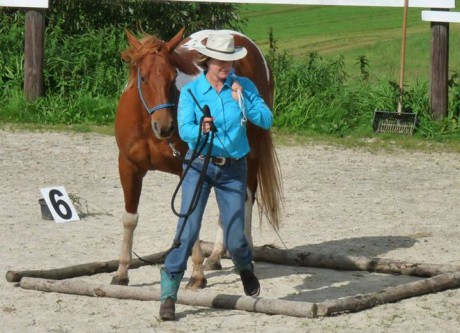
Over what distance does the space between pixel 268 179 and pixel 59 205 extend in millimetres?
1924

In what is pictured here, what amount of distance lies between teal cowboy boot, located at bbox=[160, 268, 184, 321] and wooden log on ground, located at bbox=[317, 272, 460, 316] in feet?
2.58

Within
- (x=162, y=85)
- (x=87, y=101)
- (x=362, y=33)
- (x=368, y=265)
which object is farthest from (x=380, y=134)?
(x=362, y=33)

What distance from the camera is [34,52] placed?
1516cm

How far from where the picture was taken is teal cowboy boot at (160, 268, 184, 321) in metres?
6.64

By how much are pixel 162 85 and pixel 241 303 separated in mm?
1371

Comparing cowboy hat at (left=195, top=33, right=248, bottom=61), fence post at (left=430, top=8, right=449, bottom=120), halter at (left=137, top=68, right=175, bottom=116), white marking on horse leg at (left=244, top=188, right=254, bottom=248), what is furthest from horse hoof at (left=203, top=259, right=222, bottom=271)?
fence post at (left=430, top=8, right=449, bottom=120)

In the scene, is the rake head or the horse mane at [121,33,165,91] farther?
the rake head

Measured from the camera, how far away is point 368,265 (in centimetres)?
811

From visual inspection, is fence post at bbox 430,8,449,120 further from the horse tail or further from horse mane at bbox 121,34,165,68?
horse mane at bbox 121,34,165,68

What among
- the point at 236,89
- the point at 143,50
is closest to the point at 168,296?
the point at 236,89

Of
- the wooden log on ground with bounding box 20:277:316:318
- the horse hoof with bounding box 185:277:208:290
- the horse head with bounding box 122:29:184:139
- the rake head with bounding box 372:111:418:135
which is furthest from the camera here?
the rake head with bounding box 372:111:418:135

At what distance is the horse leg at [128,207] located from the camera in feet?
25.4

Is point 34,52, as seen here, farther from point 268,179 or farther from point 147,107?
point 147,107

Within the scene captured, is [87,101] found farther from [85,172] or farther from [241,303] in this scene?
[241,303]
